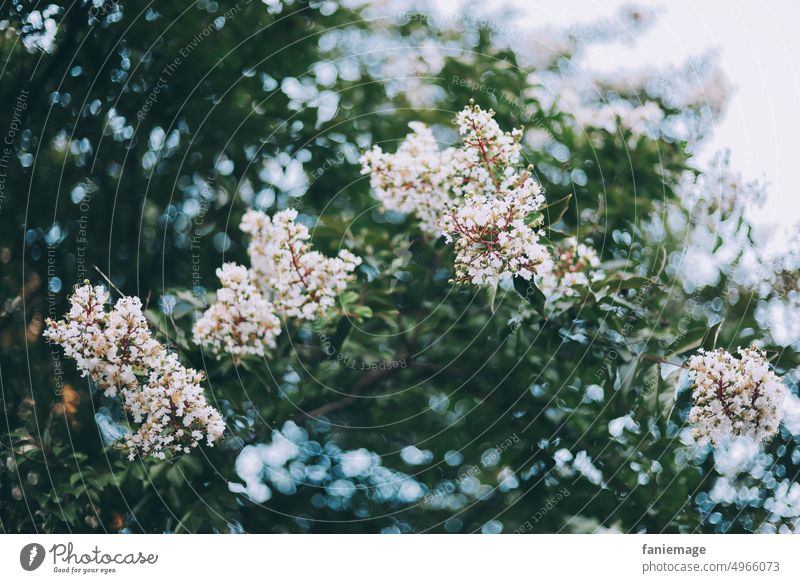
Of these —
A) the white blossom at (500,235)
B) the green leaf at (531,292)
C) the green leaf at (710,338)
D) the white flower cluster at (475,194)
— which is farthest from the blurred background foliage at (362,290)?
the white blossom at (500,235)

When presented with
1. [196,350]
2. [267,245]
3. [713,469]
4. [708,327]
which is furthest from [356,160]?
[713,469]

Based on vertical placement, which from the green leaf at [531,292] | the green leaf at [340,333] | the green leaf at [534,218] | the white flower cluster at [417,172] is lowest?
the green leaf at [340,333]

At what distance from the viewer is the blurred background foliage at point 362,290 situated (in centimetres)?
259

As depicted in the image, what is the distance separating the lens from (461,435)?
9.76ft

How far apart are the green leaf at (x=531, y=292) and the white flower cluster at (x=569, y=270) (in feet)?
0.17

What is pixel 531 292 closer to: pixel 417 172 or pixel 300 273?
pixel 417 172

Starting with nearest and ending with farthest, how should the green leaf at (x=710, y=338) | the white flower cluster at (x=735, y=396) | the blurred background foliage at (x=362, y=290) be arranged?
1. the white flower cluster at (x=735, y=396)
2. the green leaf at (x=710, y=338)
3. the blurred background foliage at (x=362, y=290)

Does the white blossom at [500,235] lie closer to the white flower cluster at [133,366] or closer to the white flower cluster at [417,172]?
the white flower cluster at [417,172]

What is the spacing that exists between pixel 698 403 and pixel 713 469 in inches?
20.4

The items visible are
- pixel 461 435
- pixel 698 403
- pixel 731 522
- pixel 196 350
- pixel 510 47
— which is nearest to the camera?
pixel 698 403

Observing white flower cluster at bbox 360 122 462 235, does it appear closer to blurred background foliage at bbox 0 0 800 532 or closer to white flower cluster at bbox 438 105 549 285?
white flower cluster at bbox 438 105 549 285
